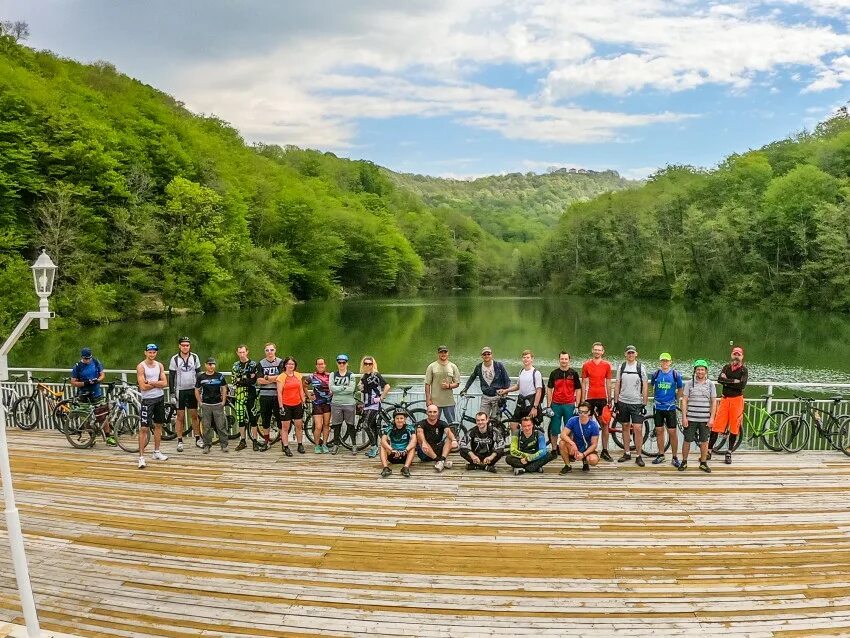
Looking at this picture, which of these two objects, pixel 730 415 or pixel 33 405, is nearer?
pixel 730 415

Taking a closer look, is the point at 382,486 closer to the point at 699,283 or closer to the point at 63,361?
the point at 63,361

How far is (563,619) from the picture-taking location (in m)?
4.96

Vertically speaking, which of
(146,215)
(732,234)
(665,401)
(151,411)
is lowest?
(151,411)

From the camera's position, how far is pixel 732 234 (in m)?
64.1

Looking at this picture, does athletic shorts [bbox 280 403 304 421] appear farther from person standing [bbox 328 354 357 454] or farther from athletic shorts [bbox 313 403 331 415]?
person standing [bbox 328 354 357 454]

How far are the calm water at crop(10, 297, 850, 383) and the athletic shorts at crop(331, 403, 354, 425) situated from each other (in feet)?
55.8

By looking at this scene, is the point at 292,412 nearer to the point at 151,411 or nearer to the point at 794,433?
the point at 151,411

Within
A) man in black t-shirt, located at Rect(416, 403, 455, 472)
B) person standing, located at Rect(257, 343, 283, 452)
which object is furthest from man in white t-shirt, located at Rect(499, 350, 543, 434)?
person standing, located at Rect(257, 343, 283, 452)

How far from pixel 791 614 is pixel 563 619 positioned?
73.5 inches

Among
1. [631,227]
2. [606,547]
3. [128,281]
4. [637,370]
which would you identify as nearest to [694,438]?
[637,370]

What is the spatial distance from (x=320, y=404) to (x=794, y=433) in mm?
7538

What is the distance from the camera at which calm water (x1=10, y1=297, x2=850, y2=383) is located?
1158 inches

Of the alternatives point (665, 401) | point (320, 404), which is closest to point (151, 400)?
point (320, 404)

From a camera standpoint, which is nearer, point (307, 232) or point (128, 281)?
point (128, 281)
